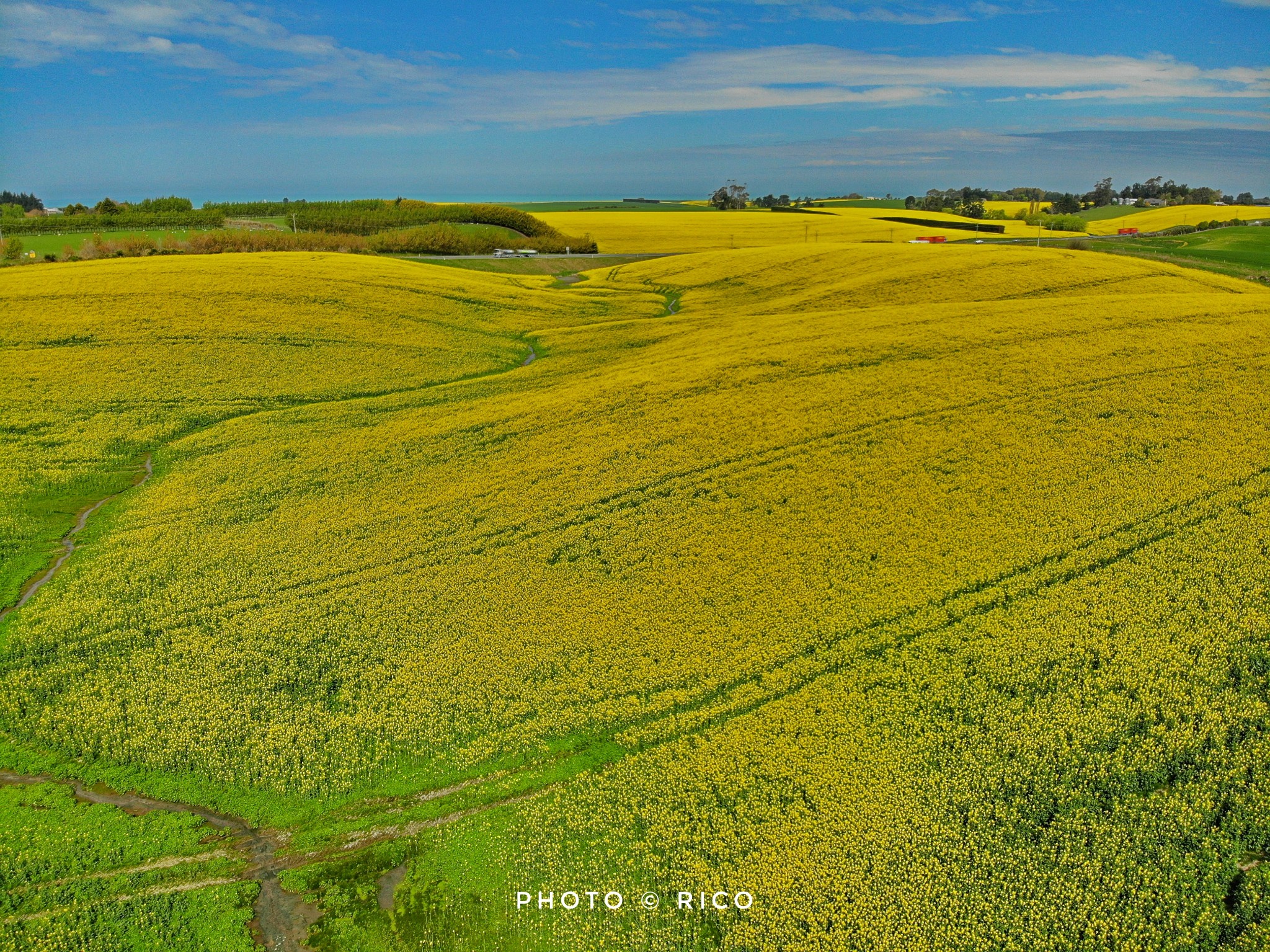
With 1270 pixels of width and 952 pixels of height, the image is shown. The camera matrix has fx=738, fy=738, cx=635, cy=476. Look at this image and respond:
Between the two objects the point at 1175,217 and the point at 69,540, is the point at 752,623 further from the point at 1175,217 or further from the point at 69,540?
the point at 1175,217

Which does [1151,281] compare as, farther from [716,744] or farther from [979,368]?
[716,744]

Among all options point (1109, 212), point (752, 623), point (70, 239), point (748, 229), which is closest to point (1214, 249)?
point (748, 229)

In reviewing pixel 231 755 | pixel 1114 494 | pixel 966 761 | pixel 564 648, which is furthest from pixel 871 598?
pixel 231 755

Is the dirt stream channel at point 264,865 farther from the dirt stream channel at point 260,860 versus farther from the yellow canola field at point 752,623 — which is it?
A: the yellow canola field at point 752,623

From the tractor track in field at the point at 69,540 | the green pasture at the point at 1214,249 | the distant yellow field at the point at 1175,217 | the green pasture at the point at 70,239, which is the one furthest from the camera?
the distant yellow field at the point at 1175,217

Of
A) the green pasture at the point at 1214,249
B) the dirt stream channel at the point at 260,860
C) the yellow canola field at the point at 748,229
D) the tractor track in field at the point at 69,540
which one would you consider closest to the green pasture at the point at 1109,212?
the yellow canola field at the point at 748,229

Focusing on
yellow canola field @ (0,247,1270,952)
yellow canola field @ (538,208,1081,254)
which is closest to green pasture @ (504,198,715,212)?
yellow canola field @ (538,208,1081,254)

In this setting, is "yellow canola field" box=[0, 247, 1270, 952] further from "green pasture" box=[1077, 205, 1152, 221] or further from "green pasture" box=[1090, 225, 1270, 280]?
"green pasture" box=[1077, 205, 1152, 221]
